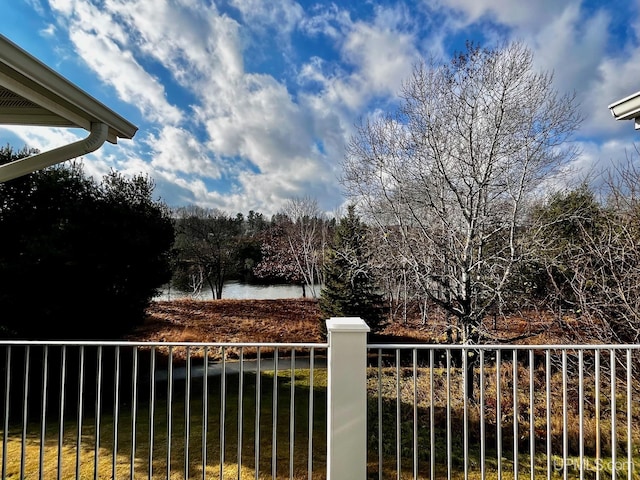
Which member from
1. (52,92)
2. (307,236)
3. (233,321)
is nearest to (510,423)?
(52,92)

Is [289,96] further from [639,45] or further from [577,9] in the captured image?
[639,45]

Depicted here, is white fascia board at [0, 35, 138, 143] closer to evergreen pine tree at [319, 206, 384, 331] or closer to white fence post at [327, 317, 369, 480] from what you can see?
white fence post at [327, 317, 369, 480]

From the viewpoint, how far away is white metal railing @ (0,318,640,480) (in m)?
2.15

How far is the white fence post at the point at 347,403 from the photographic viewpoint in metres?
2.12

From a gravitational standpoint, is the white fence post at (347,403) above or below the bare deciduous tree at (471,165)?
below

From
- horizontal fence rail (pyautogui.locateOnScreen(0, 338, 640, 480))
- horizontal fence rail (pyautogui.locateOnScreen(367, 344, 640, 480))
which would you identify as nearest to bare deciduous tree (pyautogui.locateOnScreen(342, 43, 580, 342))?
horizontal fence rail (pyautogui.locateOnScreen(367, 344, 640, 480))

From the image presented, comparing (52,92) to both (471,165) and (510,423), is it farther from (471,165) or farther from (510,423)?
(510,423)

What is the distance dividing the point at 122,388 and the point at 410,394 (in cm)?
543

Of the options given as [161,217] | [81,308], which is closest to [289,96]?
[161,217]

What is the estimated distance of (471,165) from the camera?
5.26 meters

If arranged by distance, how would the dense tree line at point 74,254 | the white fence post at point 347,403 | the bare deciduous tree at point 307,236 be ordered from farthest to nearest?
the bare deciduous tree at point 307,236 < the dense tree line at point 74,254 < the white fence post at point 347,403

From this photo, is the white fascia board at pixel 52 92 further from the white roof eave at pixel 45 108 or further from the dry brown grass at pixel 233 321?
the dry brown grass at pixel 233 321

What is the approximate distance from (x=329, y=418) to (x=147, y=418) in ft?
14.3

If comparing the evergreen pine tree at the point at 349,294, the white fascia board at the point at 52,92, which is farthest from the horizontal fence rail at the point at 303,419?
the evergreen pine tree at the point at 349,294
